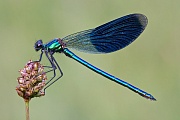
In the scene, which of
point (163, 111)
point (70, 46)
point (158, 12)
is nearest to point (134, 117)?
point (163, 111)

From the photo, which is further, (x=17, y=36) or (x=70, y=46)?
(x=17, y=36)

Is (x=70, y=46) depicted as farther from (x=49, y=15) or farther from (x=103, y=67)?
(x=49, y=15)

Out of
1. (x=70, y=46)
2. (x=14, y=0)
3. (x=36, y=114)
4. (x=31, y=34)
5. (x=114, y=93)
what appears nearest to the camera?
(x=70, y=46)

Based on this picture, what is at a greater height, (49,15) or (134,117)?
(49,15)

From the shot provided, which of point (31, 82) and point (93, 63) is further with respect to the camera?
point (93, 63)

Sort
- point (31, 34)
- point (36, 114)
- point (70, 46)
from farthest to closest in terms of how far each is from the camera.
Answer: point (31, 34) → point (36, 114) → point (70, 46)
